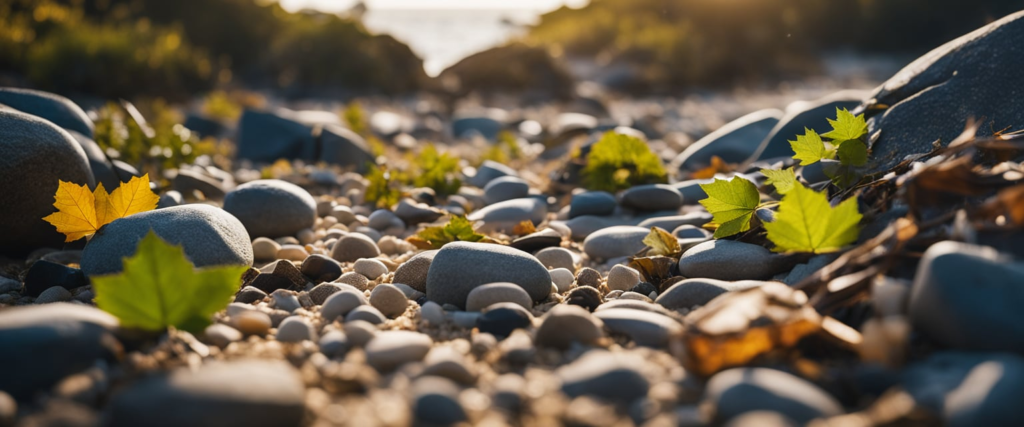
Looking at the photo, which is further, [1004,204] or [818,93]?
[818,93]

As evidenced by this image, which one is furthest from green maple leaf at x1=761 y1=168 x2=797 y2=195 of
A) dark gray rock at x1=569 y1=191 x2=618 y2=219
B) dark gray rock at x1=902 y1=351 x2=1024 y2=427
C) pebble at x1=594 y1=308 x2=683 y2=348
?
dark gray rock at x1=569 y1=191 x2=618 y2=219

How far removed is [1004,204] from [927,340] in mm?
445

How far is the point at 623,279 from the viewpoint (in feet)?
9.02

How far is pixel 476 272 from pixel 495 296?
0.61 feet

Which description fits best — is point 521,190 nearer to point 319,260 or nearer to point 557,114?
point 319,260

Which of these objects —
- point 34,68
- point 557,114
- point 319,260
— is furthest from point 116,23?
point 319,260

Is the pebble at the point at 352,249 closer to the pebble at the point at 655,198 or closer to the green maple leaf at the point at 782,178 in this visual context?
the pebble at the point at 655,198

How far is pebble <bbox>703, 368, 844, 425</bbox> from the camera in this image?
1.39 metres

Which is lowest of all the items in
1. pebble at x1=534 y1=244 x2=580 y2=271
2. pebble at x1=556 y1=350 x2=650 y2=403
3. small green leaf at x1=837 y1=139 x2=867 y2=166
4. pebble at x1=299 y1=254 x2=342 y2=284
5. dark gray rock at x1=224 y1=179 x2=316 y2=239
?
pebble at x1=556 y1=350 x2=650 y2=403

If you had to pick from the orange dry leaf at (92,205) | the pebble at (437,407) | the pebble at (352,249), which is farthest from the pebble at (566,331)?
the orange dry leaf at (92,205)

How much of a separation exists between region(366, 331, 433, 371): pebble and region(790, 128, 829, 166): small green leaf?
165cm

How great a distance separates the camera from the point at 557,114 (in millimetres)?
9828

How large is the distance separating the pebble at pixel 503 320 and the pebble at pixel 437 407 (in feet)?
2.00

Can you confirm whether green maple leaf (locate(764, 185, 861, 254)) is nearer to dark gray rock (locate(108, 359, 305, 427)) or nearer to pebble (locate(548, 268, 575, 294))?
pebble (locate(548, 268, 575, 294))
